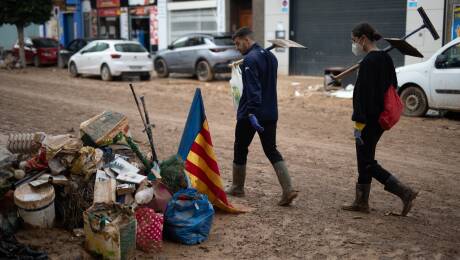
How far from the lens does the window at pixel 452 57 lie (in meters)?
12.0

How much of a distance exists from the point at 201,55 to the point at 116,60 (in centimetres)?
307

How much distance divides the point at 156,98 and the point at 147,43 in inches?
637

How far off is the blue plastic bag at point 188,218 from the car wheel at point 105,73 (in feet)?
53.0

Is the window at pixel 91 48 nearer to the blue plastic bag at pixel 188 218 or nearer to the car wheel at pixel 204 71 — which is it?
the car wheel at pixel 204 71

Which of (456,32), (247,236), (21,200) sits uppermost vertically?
(456,32)

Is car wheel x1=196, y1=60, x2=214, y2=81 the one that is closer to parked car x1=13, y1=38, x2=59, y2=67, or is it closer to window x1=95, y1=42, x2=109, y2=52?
window x1=95, y1=42, x2=109, y2=52

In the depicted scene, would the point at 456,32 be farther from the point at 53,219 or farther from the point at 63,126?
the point at 53,219

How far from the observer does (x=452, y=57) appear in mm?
12109

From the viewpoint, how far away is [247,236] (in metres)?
5.50

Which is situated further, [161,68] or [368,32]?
[161,68]

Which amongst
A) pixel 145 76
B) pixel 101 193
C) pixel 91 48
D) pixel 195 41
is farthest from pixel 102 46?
pixel 101 193

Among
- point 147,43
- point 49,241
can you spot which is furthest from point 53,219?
point 147,43

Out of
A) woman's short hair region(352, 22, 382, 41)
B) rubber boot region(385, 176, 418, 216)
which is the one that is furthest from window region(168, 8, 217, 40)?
rubber boot region(385, 176, 418, 216)

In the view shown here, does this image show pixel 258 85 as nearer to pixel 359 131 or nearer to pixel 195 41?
pixel 359 131
